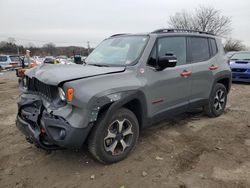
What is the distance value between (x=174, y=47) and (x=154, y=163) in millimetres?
2092

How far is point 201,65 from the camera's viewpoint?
5.14 m

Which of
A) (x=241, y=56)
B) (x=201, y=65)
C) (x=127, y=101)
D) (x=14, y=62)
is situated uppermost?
(x=201, y=65)

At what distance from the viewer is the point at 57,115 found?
321cm

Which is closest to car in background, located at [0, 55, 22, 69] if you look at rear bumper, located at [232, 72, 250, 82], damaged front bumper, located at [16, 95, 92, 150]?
rear bumper, located at [232, 72, 250, 82]

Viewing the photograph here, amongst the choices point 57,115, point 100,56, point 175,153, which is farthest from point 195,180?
point 100,56

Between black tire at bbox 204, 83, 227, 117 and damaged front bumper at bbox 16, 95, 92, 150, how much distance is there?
10.9ft

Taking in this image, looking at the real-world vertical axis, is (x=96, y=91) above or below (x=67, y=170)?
above

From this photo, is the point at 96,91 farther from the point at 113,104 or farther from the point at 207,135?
the point at 207,135

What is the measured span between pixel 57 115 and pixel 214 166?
2.21m

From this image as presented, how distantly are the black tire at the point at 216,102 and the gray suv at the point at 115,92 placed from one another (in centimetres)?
39

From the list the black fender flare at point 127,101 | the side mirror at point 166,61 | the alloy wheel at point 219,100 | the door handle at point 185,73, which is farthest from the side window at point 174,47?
the alloy wheel at point 219,100

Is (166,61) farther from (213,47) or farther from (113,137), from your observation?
(213,47)

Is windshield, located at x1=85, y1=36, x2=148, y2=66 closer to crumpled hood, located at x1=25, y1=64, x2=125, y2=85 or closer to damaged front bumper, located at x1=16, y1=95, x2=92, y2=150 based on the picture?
crumpled hood, located at x1=25, y1=64, x2=125, y2=85

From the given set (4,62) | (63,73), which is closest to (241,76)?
(63,73)
